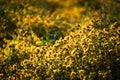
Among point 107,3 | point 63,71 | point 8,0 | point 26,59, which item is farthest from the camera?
point 107,3

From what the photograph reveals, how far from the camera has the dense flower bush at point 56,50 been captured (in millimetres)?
6648

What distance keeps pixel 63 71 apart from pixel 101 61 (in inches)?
30.9

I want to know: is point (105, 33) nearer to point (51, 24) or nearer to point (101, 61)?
point (101, 61)

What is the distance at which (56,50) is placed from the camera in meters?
7.25

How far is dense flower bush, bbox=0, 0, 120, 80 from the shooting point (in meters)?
6.65

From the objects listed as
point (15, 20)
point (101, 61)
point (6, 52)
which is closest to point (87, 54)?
point (101, 61)

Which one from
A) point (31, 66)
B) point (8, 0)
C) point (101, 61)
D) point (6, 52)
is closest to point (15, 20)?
point (8, 0)

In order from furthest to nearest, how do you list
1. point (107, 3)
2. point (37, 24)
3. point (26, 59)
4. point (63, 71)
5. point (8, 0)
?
point (107, 3) < point (8, 0) < point (37, 24) < point (26, 59) < point (63, 71)

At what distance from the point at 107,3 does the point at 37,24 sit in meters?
3.60

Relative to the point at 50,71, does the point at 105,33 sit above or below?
above

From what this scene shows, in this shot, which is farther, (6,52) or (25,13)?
(25,13)

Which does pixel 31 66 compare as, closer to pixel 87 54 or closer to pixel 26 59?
pixel 26 59

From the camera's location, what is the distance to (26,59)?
7270mm

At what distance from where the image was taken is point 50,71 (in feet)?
22.0
